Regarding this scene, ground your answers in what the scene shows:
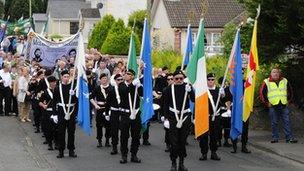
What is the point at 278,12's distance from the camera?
57.5 feet

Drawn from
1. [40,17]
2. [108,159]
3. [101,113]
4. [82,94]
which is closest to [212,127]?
[108,159]

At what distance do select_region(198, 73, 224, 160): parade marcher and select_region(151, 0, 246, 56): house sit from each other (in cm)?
3259

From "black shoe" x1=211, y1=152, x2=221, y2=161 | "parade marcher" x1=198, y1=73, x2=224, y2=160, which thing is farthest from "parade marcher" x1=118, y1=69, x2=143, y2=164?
"black shoe" x1=211, y1=152, x2=221, y2=161

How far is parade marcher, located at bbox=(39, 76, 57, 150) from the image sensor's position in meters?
15.9

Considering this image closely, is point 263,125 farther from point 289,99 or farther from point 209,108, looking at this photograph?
point 209,108

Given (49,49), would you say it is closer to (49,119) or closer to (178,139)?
(49,119)

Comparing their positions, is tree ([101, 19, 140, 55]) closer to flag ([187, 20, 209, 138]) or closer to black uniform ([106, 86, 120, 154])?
black uniform ([106, 86, 120, 154])

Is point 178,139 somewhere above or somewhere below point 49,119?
below

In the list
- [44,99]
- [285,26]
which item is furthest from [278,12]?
[44,99]

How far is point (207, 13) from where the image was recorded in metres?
50.4

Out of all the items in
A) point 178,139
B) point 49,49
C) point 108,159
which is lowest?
point 108,159

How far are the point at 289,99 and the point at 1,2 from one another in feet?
255

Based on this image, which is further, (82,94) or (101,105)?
(101,105)

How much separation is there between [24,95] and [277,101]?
8392 millimetres
